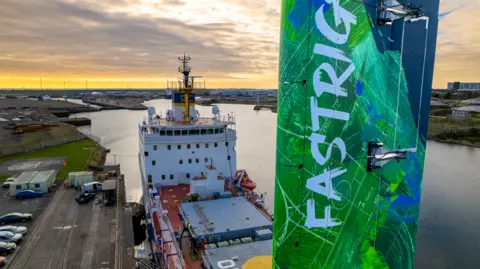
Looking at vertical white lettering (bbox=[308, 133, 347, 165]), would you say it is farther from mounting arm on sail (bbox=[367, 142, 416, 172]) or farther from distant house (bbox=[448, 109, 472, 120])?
distant house (bbox=[448, 109, 472, 120])

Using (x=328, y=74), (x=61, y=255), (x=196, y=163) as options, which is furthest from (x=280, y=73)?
(x=61, y=255)

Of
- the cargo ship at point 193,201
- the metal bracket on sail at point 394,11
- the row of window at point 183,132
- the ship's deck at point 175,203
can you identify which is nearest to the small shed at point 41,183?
the cargo ship at point 193,201

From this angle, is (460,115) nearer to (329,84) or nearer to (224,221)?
(224,221)

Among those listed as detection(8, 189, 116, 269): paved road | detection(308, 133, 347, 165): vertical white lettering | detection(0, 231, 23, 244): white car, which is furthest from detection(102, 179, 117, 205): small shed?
detection(308, 133, 347, 165): vertical white lettering

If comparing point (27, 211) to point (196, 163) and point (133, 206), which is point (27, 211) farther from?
point (196, 163)

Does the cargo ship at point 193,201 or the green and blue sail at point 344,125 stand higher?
the green and blue sail at point 344,125

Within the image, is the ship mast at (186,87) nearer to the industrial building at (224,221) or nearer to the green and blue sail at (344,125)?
the industrial building at (224,221)

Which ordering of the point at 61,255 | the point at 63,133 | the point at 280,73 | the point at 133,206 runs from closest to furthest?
the point at 280,73
the point at 61,255
the point at 133,206
the point at 63,133
